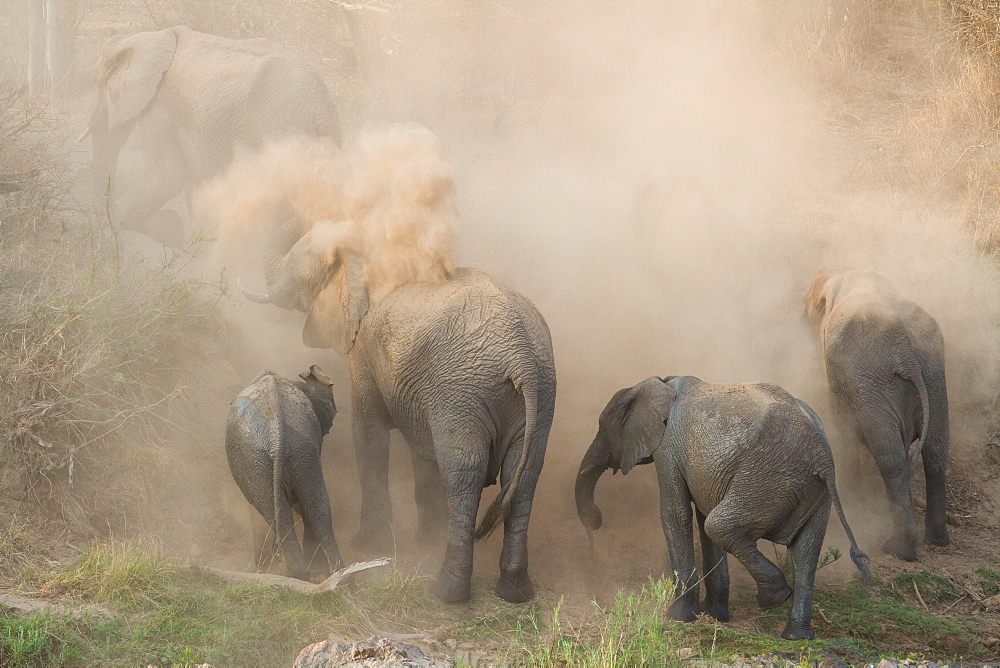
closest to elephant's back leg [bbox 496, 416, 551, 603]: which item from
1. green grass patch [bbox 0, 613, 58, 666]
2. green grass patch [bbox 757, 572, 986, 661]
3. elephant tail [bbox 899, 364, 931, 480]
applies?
green grass patch [bbox 757, 572, 986, 661]

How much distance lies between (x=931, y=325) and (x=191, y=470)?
5411mm

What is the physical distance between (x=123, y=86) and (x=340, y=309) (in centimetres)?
355

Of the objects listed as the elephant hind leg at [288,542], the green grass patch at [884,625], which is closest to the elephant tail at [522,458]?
the elephant hind leg at [288,542]

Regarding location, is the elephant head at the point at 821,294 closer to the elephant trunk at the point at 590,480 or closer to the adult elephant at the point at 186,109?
the elephant trunk at the point at 590,480

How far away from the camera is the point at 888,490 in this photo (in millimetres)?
7941

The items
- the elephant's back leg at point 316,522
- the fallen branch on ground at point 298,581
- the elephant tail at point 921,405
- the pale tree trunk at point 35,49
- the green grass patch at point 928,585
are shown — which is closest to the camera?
the fallen branch on ground at point 298,581

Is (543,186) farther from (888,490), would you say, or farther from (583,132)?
(888,490)

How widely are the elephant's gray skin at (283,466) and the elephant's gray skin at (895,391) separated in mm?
3990

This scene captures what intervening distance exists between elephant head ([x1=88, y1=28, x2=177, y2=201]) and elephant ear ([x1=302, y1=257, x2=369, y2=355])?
117 inches

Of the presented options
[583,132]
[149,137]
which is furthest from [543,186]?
[149,137]

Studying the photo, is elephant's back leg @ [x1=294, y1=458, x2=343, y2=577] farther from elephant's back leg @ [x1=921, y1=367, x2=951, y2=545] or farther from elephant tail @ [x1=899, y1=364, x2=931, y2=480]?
elephant's back leg @ [x1=921, y1=367, x2=951, y2=545]

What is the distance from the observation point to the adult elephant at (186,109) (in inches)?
347

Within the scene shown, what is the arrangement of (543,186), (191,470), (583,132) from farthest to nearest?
(583,132)
(543,186)
(191,470)

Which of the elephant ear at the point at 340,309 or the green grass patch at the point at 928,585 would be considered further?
the green grass patch at the point at 928,585
